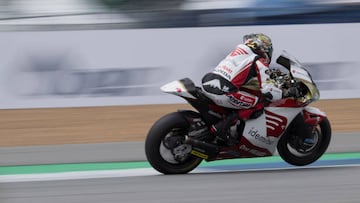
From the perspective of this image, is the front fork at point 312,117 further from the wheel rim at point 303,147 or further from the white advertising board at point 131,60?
the white advertising board at point 131,60

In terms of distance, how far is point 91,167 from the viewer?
8.12 metres

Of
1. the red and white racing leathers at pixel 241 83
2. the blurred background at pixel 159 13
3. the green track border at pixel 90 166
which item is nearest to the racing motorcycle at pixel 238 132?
the red and white racing leathers at pixel 241 83

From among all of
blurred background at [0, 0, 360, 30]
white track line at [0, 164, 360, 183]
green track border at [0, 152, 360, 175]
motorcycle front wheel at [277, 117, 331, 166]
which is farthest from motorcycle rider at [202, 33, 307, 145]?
blurred background at [0, 0, 360, 30]

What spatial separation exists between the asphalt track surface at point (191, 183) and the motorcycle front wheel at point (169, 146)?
107mm

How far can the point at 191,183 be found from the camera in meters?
6.82

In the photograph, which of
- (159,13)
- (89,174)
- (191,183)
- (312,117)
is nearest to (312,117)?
(312,117)

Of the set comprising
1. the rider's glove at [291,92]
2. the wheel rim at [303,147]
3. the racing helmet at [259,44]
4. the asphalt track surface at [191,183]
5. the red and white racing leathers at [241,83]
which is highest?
the racing helmet at [259,44]

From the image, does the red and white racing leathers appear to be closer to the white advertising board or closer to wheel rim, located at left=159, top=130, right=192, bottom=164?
wheel rim, located at left=159, top=130, right=192, bottom=164

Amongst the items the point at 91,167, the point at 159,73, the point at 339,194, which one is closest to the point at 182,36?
the point at 159,73

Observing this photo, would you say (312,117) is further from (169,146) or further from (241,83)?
(169,146)

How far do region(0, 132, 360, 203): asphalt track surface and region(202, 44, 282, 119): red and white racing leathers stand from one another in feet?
2.30

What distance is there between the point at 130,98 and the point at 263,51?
15.5 ft

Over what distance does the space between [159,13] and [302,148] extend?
5.08 metres

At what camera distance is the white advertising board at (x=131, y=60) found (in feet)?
38.0
